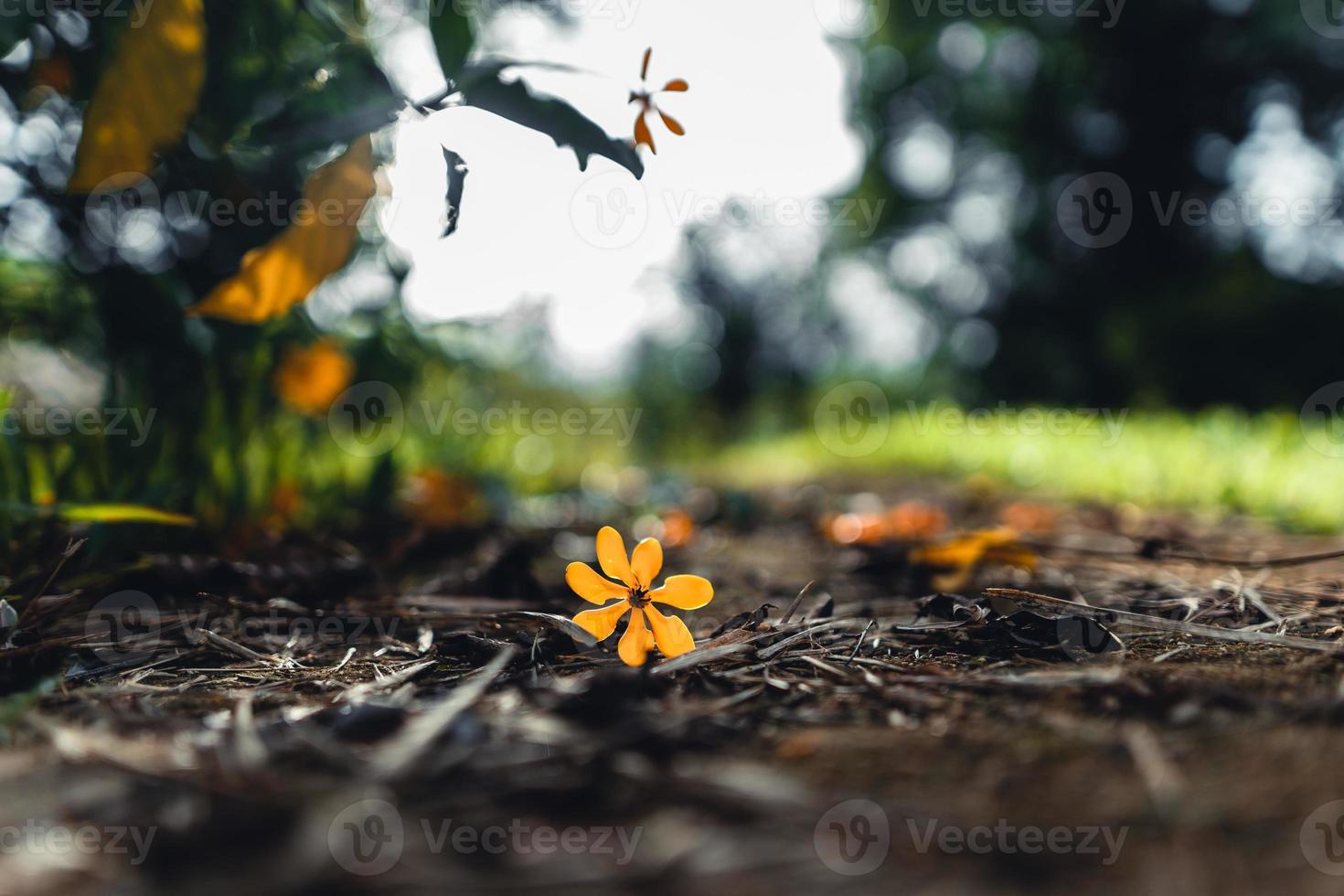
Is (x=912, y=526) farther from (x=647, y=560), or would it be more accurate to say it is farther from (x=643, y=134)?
(x=643, y=134)

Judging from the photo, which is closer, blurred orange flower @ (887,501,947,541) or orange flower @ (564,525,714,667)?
orange flower @ (564,525,714,667)

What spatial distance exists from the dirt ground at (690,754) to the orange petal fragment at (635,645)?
45 millimetres

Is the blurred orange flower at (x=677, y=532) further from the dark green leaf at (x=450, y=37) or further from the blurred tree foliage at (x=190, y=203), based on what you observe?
the dark green leaf at (x=450, y=37)

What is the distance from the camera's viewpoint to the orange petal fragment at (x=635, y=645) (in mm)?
931

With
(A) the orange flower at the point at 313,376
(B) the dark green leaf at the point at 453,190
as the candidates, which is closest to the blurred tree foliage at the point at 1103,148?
(A) the orange flower at the point at 313,376

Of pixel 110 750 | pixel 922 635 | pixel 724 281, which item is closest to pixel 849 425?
pixel 724 281

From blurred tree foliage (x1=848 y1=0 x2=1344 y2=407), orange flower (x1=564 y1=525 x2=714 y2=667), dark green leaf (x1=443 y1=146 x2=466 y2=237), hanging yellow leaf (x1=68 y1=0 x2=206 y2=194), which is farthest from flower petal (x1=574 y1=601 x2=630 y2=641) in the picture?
blurred tree foliage (x1=848 y1=0 x2=1344 y2=407)

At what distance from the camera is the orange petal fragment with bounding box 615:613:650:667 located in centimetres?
93

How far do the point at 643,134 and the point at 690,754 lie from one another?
0.85 m

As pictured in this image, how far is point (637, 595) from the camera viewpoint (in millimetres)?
1035

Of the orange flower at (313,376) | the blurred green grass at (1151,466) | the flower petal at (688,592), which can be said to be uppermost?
the orange flower at (313,376)

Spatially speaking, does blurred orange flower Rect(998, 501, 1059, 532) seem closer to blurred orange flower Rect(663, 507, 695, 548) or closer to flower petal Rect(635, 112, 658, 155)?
blurred orange flower Rect(663, 507, 695, 548)

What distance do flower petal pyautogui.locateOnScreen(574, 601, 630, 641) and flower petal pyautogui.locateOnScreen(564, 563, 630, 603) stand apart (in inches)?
0.8

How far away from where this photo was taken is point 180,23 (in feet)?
3.47
